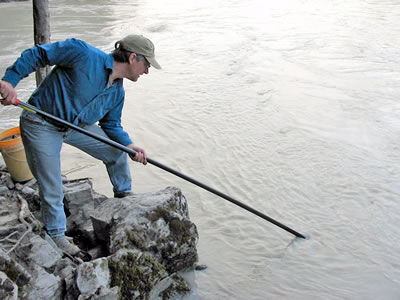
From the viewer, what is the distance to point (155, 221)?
3711 mm

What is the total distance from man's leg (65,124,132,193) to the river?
1.06m

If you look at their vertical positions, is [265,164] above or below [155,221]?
below

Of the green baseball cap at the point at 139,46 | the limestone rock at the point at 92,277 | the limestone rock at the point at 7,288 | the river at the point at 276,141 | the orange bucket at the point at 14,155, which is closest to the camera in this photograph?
the limestone rock at the point at 7,288

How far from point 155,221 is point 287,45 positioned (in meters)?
8.38

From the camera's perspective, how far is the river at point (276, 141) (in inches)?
170

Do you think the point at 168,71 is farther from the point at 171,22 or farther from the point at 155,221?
the point at 155,221

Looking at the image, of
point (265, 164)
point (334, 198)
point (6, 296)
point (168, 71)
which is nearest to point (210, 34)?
point (168, 71)

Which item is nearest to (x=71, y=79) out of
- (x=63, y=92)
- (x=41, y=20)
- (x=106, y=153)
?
(x=63, y=92)

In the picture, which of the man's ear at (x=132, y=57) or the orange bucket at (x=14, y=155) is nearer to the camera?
the man's ear at (x=132, y=57)

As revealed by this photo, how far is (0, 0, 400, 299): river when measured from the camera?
170 inches

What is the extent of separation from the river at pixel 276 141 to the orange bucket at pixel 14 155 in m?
1.28

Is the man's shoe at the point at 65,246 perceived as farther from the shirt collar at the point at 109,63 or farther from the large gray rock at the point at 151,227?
the shirt collar at the point at 109,63

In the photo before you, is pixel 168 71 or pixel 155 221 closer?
pixel 155 221

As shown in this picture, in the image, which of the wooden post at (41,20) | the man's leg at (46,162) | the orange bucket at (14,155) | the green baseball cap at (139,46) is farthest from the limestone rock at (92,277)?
the wooden post at (41,20)
